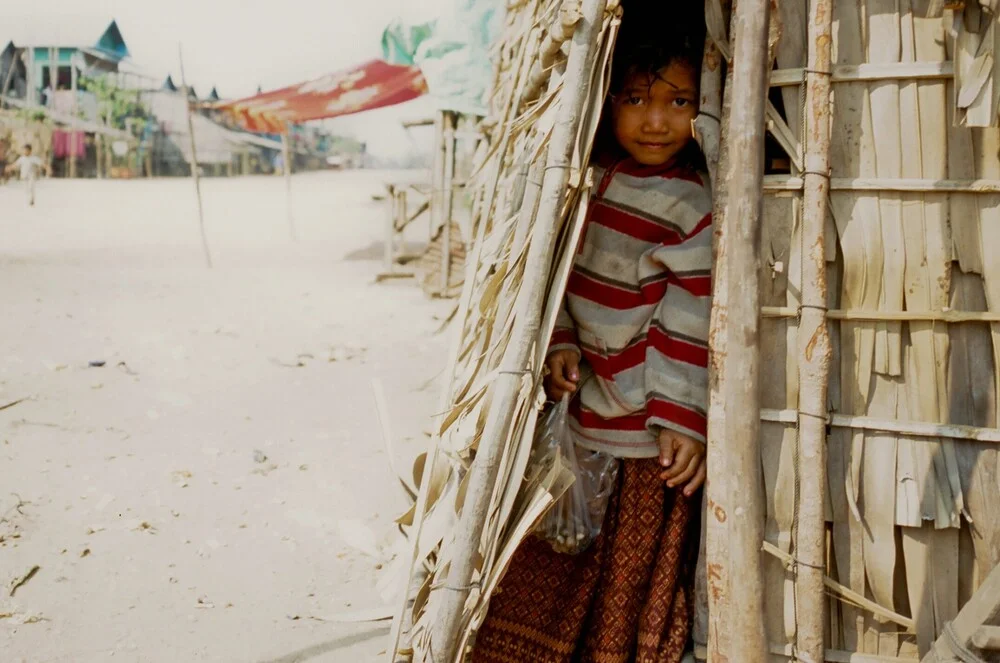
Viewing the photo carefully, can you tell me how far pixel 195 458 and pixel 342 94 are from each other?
8.73 m

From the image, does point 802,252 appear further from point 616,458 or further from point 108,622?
point 108,622

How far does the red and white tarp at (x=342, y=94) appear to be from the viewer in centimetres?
1166

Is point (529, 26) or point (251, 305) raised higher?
point (529, 26)

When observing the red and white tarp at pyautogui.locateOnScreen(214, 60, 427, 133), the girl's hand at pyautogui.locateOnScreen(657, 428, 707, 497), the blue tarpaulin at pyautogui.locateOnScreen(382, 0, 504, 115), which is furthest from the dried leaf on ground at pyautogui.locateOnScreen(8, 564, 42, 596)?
the red and white tarp at pyautogui.locateOnScreen(214, 60, 427, 133)

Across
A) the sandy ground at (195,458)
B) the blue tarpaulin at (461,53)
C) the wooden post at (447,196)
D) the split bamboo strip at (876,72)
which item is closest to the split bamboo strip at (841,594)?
the split bamboo strip at (876,72)

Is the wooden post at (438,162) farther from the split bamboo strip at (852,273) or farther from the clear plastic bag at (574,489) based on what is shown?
the split bamboo strip at (852,273)

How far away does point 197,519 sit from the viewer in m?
3.59

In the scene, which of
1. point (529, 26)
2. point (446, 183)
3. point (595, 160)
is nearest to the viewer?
point (595, 160)

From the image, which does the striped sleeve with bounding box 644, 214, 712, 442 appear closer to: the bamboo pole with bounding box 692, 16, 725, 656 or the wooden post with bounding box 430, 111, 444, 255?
the bamboo pole with bounding box 692, 16, 725, 656

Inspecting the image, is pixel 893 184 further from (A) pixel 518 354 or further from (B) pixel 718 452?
(A) pixel 518 354

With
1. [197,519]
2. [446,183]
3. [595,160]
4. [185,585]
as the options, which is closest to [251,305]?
[446,183]

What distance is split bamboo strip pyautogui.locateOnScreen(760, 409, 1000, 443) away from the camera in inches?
73.5

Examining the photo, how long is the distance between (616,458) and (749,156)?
3.17 feet

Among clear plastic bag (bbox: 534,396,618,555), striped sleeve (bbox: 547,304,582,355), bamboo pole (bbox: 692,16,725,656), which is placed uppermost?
bamboo pole (bbox: 692,16,725,656)
